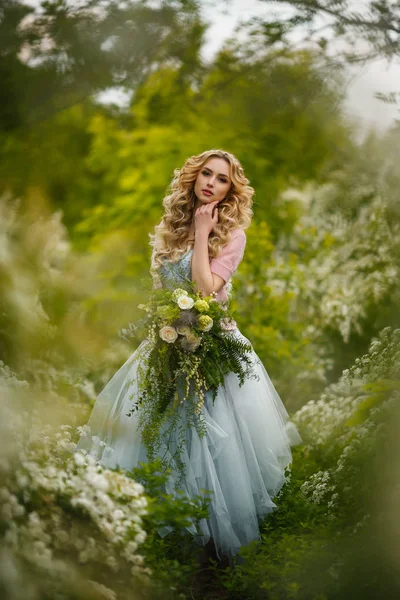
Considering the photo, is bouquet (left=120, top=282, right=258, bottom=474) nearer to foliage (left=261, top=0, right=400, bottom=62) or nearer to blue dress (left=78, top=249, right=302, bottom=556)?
blue dress (left=78, top=249, right=302, bottom=556)

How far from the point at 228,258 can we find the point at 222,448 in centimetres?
111

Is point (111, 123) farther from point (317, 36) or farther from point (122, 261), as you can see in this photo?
point (317, 36)

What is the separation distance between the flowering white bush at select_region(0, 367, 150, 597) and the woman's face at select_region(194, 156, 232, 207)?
1664 millimetres

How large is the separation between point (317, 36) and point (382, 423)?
2.56 metres

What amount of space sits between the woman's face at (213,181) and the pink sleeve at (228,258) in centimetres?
26

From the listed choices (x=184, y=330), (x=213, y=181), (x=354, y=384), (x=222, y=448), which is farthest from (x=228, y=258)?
(x=354, y=384)

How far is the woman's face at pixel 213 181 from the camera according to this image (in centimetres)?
388

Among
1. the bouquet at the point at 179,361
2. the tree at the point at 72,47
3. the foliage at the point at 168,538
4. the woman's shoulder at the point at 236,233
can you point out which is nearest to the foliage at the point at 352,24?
the tree at the point at 72,47

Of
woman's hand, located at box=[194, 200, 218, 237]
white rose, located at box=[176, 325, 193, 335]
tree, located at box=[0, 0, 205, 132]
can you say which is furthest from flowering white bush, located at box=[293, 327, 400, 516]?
tree, located at box=[0, 0, 205, 132]

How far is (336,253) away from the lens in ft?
23.5

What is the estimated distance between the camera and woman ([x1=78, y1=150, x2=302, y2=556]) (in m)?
3.57

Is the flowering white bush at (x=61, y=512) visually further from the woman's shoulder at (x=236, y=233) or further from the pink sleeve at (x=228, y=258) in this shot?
the woman's shoulder at (x=236, y=233)

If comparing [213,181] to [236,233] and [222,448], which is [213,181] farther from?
[222,448]

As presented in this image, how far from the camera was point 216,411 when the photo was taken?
3.71 m
